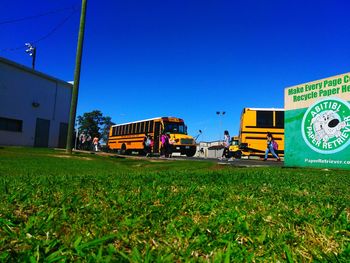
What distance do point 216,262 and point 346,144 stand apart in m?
10.1

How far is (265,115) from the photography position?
24766mm

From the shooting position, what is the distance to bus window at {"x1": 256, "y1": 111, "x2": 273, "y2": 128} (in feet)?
81.1

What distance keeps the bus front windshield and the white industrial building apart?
9.84 meters

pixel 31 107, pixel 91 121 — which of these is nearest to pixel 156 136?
pixel 31 107

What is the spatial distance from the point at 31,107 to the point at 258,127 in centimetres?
1817

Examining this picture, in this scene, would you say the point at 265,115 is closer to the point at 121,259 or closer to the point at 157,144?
the point at 157,144

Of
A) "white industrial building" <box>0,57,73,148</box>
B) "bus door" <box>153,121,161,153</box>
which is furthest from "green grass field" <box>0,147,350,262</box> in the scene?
"white industrial building" <box>0,57,73,148</box>

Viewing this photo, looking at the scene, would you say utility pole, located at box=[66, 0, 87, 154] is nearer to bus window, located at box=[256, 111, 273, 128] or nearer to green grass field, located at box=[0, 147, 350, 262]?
green grass field, located at box=[0, 147, 350, 262]

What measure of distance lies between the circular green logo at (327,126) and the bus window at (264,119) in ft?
42.5

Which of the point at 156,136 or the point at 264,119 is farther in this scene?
the point at 156,136

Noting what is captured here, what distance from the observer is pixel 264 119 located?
2473 centimetres

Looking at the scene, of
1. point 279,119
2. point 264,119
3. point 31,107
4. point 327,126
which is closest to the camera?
point 327,126

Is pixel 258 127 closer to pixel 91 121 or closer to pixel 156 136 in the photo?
pixel 156 136

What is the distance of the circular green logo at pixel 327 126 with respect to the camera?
1046 centimetres
